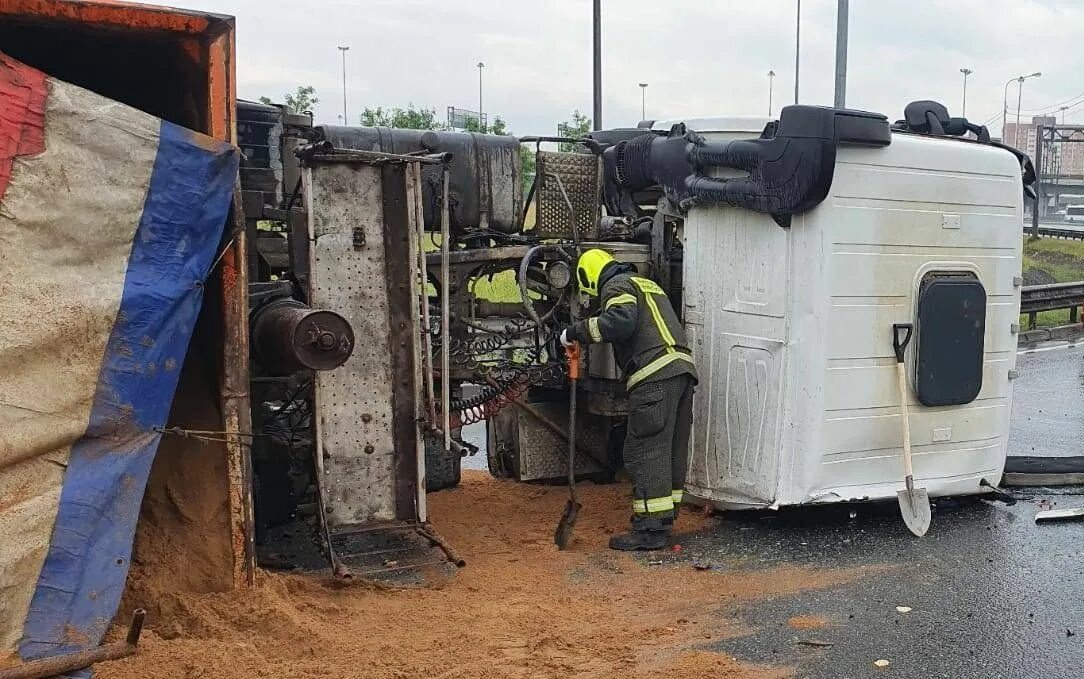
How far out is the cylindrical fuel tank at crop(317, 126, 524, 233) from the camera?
21.0 ft

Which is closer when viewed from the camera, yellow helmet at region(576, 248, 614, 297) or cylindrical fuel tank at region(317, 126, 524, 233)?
yellow helmet at region(576, 248, 614, 297)

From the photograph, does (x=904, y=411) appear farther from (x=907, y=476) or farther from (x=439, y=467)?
(x=439, y=467)

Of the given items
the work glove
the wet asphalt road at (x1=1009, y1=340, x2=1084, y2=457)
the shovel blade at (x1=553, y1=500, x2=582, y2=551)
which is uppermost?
the work glove

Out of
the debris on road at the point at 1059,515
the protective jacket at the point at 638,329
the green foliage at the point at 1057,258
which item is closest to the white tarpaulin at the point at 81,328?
the protective jacket at the point at 638,329

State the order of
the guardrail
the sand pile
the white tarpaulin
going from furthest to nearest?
the guardrail, the sand pile, the white tarpaulin

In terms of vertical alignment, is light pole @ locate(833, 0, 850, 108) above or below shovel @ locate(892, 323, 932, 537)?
above

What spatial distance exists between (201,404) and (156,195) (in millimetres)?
1058

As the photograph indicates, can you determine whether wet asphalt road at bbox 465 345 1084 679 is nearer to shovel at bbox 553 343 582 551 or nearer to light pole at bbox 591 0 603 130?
shovel at bbox 553 343 582 551

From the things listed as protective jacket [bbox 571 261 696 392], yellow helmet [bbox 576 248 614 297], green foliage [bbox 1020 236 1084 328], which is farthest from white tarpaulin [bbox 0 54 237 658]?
green foliage [bbox 1020 236 1084 328]

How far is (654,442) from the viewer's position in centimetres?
571

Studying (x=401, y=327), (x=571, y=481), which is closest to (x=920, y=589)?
(x=571, y=481)

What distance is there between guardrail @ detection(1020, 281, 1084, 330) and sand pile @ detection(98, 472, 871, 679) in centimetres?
1063

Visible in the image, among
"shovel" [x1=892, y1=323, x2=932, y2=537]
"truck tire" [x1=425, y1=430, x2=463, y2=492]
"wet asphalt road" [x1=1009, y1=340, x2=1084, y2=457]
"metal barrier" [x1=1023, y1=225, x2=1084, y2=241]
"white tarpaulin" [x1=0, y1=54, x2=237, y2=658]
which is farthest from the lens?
"metal barrier" [x1=1023, y1=225, x2=1084, y2=241]

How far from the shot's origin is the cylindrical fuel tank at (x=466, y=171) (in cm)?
640
